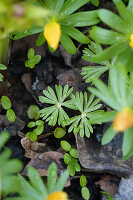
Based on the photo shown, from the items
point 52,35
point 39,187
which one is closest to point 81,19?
point 52,35

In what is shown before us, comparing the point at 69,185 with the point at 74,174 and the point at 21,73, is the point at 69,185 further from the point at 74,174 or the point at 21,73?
the point at 21,73

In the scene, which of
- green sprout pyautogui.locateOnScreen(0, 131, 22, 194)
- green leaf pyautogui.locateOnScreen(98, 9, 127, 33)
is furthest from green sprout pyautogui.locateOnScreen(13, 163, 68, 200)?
green leaf pyautogui.locateOnScreen(98, 9, 127, 33)

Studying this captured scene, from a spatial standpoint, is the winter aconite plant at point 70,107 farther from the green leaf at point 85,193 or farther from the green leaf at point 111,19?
the green leaf at point 111,19

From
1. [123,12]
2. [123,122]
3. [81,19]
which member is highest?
[81,19]

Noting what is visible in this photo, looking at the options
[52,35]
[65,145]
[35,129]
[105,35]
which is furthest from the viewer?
[35,129]

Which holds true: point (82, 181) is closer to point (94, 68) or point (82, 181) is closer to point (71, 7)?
point (94, 68)

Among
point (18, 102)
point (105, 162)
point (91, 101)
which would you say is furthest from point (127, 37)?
point (18, 102)

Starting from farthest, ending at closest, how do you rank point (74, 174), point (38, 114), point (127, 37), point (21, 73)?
point (21, 73), point (38, 114), point (74, 174), point (127, 37)

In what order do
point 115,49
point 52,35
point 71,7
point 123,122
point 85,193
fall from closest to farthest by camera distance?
point 123,122, point 52,35, point 115,49, point 71,7, point 85,193
